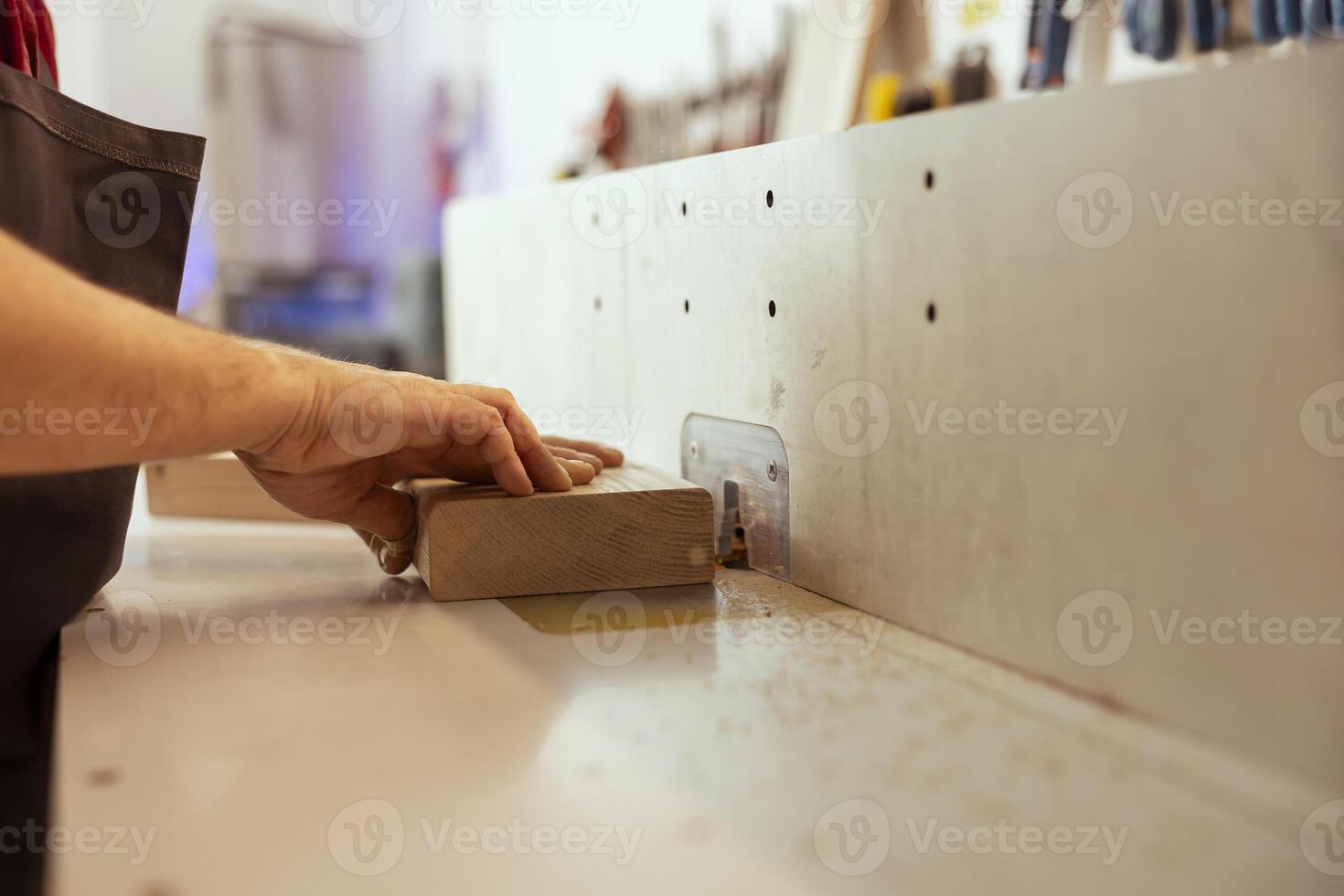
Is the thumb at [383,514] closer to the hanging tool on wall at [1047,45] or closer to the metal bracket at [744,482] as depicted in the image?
the metal bracket at [744,482]

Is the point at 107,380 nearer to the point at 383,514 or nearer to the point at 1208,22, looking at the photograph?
the point at 383,514

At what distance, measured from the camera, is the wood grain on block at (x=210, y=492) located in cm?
121

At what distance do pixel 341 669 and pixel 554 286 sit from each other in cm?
72

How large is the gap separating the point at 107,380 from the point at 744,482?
523mm

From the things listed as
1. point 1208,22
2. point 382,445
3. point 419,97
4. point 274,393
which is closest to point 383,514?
point 382,445

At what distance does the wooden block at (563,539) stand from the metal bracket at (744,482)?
64 mm

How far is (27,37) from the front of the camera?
93 centimetres

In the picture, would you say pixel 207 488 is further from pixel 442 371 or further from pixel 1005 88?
pixel 442 371

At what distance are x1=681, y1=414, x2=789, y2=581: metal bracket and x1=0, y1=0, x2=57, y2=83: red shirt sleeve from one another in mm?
645

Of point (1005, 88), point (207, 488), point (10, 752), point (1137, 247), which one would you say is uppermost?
point (1005, 88)

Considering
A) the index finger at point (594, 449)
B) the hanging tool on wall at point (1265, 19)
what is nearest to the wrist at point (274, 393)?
the index finger at point (594, 449)

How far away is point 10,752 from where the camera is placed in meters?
0.81

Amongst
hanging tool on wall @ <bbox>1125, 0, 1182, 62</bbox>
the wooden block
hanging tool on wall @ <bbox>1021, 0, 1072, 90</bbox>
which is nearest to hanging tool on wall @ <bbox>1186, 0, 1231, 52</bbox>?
hanging tool on wall @ <bbox>1125, 0, 1182, 62</bbox>

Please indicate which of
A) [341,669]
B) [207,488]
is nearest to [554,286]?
[207,488]
